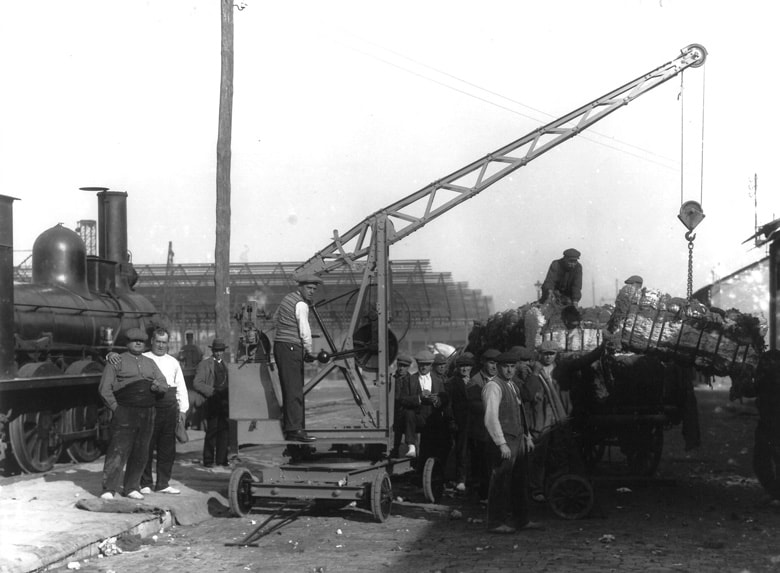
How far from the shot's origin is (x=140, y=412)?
10.6 metres

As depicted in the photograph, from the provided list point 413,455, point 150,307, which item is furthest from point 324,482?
point 150,307

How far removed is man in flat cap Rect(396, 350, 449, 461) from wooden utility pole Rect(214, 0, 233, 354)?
14.7ft

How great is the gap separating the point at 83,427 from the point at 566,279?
8.22m

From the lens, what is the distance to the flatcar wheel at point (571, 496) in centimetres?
985

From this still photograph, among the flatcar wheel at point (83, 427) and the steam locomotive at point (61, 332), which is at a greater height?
the steam locomotive at point (61, 332)

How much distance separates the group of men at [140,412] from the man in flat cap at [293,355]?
1452 mm

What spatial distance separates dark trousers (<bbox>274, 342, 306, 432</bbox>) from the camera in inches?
407

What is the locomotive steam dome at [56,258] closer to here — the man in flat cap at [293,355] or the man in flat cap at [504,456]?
the man in flat cap at [293,355]

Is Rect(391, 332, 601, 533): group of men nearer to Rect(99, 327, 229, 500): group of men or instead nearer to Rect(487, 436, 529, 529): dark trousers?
Rect(487, 436, 529, 529): dark trousers

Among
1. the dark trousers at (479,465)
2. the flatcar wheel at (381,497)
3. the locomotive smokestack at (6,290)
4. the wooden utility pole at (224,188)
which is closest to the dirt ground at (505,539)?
the flatcar wheel at (381,497)

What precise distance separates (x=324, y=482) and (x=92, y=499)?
2369mm

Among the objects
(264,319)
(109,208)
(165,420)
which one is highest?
(109,208)

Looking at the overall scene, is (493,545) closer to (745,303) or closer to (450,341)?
(745,303)

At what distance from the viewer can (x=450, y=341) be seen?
5131 centimetres
